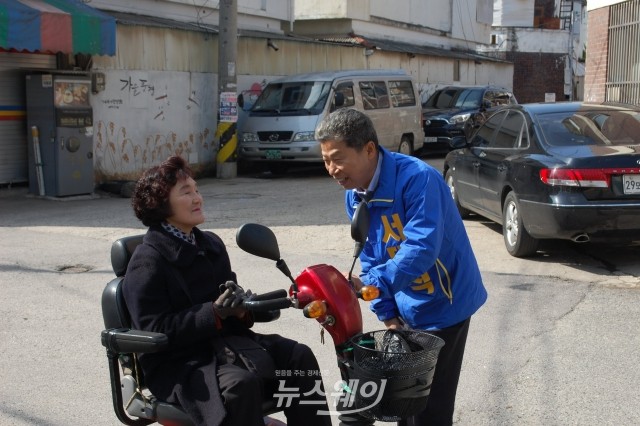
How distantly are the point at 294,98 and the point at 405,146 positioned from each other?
3.24m

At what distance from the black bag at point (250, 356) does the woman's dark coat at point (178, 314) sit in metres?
0.07

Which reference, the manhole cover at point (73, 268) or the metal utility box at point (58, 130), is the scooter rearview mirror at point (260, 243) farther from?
the metal utility box at point (58, 130)

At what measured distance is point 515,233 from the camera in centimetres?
925

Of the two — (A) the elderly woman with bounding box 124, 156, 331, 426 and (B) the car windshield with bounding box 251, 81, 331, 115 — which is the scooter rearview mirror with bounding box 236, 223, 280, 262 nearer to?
(A) the elderly woman with bounding box 124, 156, 331, 426

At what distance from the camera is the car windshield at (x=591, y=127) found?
29.9 ft

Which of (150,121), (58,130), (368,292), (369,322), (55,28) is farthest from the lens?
(150,121)

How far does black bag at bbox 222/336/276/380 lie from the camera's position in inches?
141

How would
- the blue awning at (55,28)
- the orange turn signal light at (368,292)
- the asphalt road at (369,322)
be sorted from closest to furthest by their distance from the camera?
the orange turn signal light at (368,292)
the asphalt road at (369,322)
the blue awning at (55,28)

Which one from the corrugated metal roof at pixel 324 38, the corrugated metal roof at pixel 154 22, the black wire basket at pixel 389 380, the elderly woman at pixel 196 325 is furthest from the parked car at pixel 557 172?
the corrugated metal roof at pixel 324 38

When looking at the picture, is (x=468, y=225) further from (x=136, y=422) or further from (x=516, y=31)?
(x=516, y=31)

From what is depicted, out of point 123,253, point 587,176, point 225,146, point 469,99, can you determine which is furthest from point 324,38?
point 123,253

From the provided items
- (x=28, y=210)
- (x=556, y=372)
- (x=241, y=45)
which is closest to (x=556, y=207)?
(x=556, y=372)

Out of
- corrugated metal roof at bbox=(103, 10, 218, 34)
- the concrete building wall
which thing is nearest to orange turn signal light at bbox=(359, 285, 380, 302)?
corrugated metal roof at bbox=(103, 10, 218, 34)

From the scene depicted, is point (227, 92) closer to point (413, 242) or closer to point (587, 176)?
point (587, 176)
